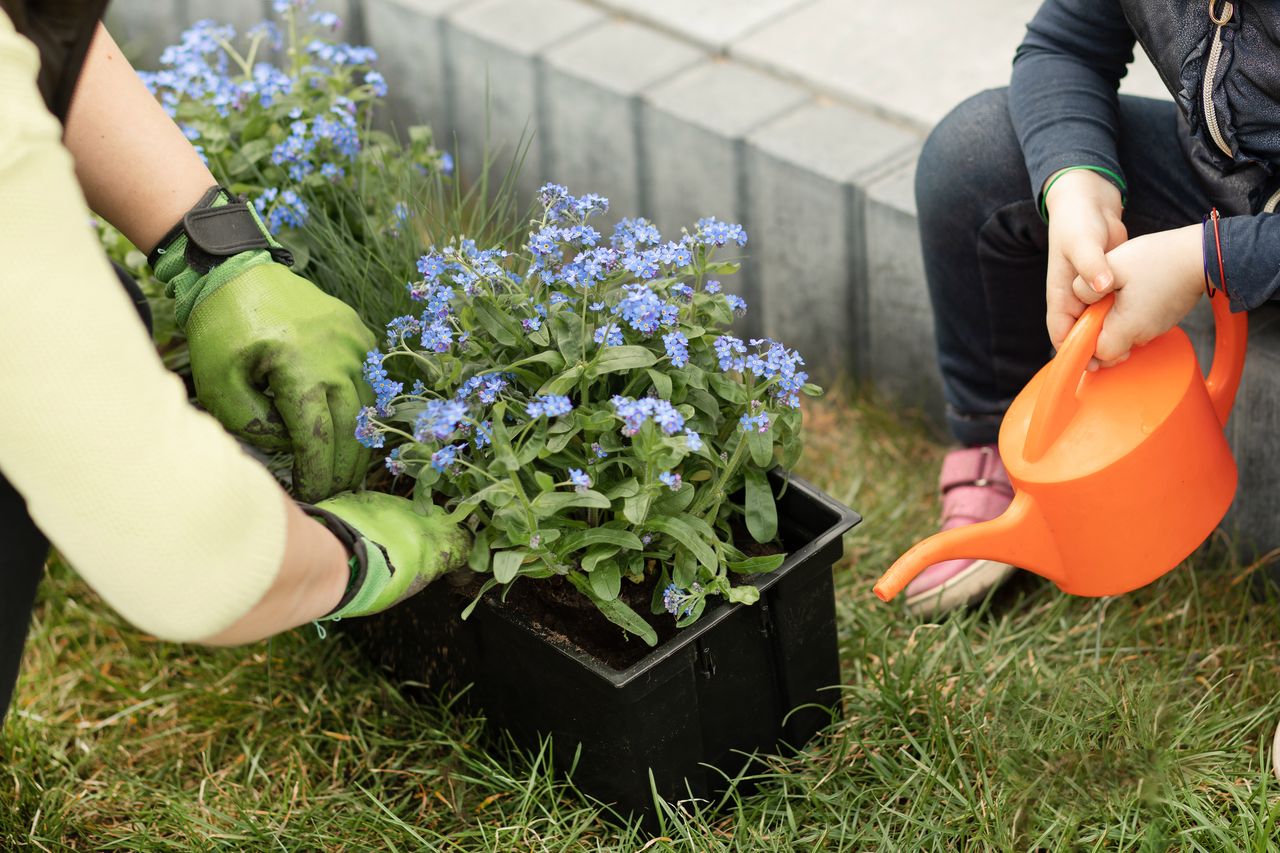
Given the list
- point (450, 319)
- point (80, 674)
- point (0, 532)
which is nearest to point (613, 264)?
point (450, 319)

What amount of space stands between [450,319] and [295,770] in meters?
0.55

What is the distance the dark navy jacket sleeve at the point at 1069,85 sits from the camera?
141 cm

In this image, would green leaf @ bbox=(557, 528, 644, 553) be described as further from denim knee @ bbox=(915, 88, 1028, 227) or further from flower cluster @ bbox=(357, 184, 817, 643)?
denim knee @ bbox=(915, 88, 1028, 227)

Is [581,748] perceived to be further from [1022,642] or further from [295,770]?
[1022,642]

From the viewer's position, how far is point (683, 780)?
52.6 inches

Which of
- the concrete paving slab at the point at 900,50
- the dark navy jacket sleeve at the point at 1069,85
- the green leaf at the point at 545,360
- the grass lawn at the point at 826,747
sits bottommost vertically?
the grass lawn at the point at 826,747

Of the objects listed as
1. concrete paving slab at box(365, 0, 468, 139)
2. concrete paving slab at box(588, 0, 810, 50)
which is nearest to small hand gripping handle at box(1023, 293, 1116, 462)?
concrete paving slab at box(588, 0, 810, 50)

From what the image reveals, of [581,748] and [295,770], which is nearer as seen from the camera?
[581,748]

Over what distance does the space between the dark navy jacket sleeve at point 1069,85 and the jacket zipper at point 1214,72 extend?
0.10 metres

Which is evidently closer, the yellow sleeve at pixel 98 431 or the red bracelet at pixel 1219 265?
the yellow sleeve at pixel 98 431

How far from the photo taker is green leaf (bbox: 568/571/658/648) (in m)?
1.22

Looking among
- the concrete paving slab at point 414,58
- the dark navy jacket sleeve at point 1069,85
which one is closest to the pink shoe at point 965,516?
the dark navy jacket sleeve at point 1069,85

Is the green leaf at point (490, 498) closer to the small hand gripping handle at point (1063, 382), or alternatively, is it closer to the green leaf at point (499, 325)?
the green leaf at point (499, 325)

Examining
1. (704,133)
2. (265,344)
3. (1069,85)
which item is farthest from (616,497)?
(704,133)
